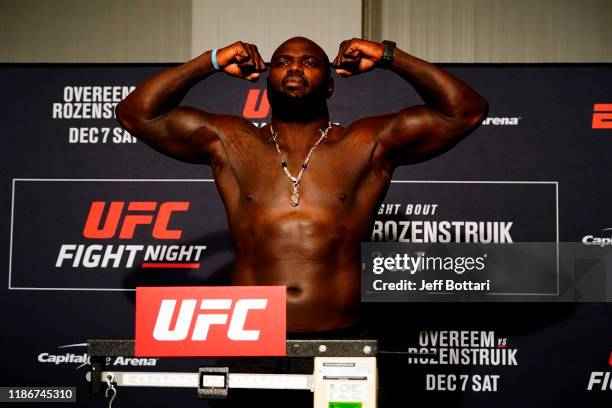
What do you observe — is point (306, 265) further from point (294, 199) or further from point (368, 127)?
point (368, 127)

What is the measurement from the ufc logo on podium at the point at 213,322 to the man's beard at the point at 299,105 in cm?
85

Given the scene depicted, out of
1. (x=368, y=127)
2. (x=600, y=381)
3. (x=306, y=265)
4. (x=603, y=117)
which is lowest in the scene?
(x=600, y=381)

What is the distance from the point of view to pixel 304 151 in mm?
2326

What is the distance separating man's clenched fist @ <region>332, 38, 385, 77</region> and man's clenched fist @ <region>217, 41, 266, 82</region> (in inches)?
9.2

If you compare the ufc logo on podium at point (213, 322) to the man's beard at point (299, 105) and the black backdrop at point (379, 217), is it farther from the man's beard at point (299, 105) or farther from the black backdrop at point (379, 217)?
the black backdrop at point (379, 217)

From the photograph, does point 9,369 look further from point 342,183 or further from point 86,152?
point 342,183

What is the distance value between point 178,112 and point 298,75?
40 cm

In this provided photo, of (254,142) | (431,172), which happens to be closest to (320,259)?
(254,142)

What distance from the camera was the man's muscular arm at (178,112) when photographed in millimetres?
2312

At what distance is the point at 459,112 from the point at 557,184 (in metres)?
1.11

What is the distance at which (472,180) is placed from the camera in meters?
3.23

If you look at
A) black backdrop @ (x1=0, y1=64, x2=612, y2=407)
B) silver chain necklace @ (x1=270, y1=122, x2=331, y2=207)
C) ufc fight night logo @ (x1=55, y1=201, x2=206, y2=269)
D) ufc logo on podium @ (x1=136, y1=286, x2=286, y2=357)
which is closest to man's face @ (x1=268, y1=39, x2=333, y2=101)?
silver chain necklace @ (x1=270, y1=122, x2=331, y2=207)

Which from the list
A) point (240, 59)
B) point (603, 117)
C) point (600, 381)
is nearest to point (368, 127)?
point (240, 59)

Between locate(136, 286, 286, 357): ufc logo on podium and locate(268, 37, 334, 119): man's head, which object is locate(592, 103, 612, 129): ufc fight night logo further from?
locate(136, 286, 286, 357): ufc logo on podium
